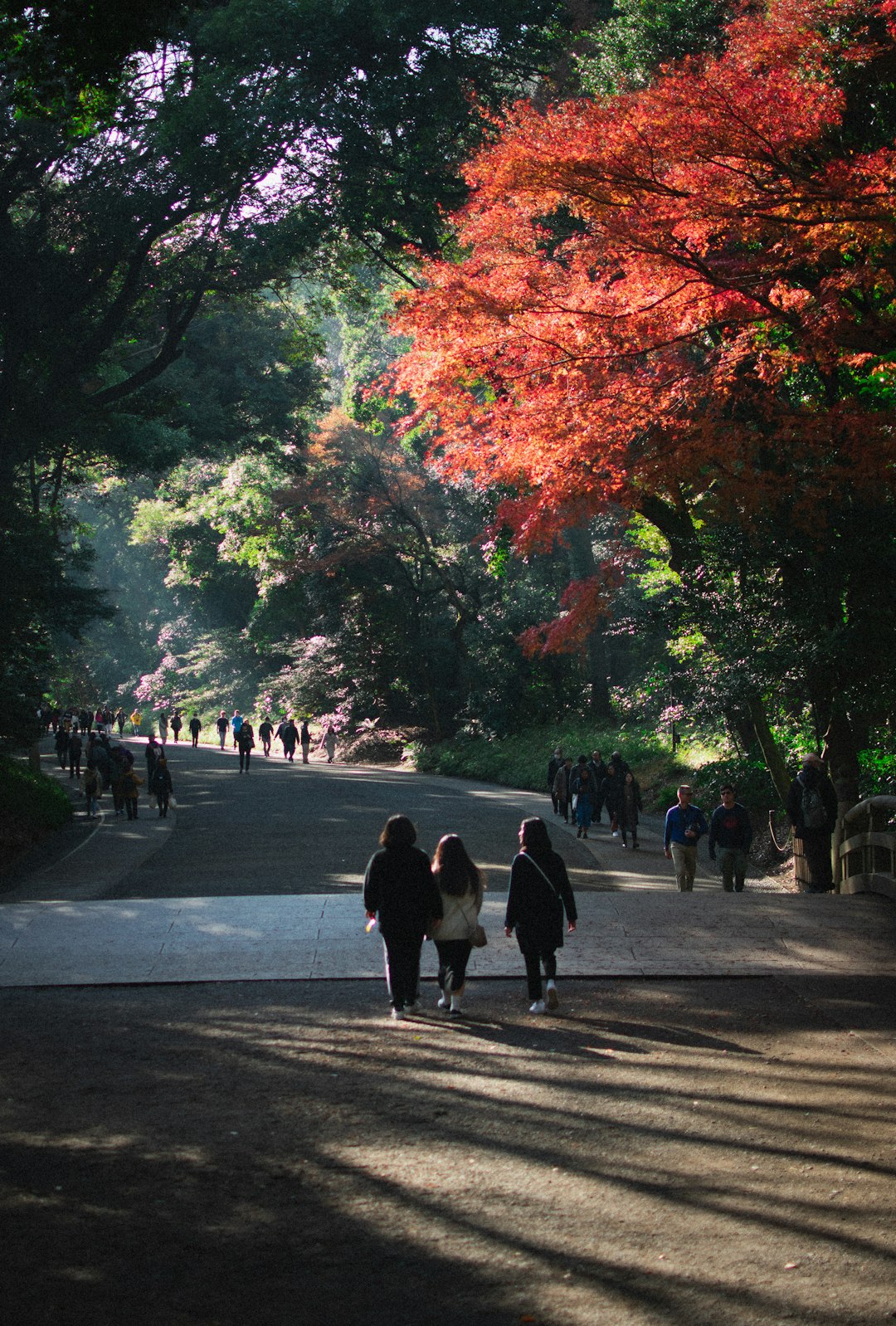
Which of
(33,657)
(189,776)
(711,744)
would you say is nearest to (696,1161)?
(33,657)

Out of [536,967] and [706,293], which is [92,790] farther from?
[536,967]

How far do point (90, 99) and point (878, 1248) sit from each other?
10.4 metres

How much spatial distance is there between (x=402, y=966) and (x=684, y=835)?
6878mm

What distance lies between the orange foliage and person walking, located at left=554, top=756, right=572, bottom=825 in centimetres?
821

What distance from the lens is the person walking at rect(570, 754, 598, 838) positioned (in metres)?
22.8

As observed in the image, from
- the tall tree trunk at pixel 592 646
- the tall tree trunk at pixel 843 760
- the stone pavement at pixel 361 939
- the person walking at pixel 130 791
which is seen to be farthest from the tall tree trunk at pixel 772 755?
the tall tree trunk at pixel 592 646

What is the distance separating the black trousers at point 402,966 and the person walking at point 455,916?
0.79ft

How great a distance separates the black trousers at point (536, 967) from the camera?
9055 millimetres

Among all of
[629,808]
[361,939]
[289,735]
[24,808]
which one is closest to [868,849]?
[361,939]

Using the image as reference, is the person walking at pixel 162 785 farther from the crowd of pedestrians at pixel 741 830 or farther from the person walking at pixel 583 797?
the crowd of pedestrians at pixel 741 830

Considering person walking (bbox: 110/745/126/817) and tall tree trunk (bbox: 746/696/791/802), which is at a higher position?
tall tree trunk (bbox: 746/696/791/802)

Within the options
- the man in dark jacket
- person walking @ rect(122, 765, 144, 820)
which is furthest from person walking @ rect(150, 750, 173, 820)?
the man in dark jacket

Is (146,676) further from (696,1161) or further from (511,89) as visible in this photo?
(696,1161)

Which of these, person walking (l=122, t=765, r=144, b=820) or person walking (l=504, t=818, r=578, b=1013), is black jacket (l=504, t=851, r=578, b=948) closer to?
person walking (l=504, t=818, r=578, b=1013)
